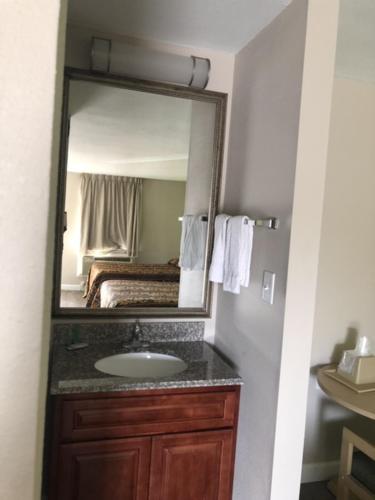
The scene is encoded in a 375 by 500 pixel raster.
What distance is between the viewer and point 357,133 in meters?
2.24

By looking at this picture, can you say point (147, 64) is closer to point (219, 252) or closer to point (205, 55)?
point (205, 55)

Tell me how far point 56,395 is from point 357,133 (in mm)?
2087

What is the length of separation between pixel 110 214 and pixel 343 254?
1378 mm

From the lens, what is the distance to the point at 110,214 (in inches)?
77.7

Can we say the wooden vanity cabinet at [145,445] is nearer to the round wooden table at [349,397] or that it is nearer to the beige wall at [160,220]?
the round wooden table at [349,397]

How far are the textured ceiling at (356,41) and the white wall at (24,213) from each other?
1.43 metres

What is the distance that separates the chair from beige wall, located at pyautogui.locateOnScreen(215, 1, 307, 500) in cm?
62

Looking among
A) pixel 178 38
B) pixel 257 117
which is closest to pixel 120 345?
pixel 257 117

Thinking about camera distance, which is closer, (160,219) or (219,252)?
(219,252)

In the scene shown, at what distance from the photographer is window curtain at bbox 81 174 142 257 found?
1.91 metres

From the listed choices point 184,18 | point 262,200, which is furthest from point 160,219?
point 184,18

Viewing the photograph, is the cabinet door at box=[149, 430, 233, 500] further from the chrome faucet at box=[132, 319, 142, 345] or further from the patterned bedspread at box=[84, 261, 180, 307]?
the patterned bedspread at box=[84, 261, 180, 307]

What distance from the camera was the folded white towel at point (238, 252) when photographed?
5.53 ft

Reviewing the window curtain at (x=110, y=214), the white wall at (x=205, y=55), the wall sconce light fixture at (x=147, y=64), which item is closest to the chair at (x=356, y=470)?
the white wall at (x=205, y=55)
